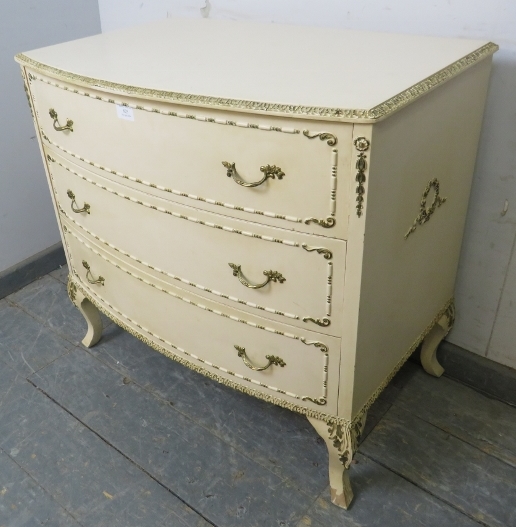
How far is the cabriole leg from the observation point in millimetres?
1412

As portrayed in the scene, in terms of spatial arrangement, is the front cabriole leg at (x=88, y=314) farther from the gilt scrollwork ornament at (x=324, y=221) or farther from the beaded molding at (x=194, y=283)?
the gilt scrollwork ornament at (x=324, y=221)

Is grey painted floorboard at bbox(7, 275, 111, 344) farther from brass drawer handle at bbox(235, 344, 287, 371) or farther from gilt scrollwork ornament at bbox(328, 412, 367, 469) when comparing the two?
gilt scrollwork ornament at bbox(328, 412, 367, 469)

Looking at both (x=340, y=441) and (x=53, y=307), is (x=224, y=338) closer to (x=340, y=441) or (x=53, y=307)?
(x=340, y=441)

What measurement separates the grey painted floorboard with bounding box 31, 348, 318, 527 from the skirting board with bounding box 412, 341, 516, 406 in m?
0.56

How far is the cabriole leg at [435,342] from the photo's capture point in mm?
1412

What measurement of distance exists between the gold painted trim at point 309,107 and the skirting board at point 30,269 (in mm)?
1051

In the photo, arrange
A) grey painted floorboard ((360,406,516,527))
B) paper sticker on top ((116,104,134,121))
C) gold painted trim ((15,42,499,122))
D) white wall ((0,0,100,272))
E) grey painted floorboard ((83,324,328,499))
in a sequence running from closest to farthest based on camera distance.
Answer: gold painted trim ((15,42,499,122)) → paper sticker on top ((116,104,134,121)) → grey painted floorboard ((360,406,516,527)) → grey painted floorboard ((83,324,328,499)) → white wall ((0,0,100,272))

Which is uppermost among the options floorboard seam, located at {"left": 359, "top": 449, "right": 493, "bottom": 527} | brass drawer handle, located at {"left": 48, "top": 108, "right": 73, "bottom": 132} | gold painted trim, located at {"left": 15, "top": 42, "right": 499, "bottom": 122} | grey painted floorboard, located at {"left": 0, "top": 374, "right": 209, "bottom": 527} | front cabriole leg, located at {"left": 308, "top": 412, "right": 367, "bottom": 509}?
gold painted trim, located at {"left": 15, "top": 42, "right": 499, "bottom": 122}

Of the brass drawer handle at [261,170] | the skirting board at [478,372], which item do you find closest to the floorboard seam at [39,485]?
the brass drawer handle at [261,170]

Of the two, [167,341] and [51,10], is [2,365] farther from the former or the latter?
[51,10]

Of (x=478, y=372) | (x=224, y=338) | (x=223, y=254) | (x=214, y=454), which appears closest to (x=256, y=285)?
(x=223, y=254)

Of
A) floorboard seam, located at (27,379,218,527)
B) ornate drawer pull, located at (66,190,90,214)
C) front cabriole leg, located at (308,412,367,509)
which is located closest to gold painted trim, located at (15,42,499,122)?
ornate drawer pull, located at (66,190,90,214)

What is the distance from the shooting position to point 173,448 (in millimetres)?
1377

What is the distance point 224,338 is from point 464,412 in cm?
70
